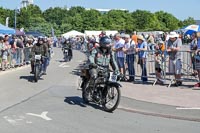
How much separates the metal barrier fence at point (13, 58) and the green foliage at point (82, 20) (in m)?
77.4

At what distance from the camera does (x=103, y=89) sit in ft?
34.2

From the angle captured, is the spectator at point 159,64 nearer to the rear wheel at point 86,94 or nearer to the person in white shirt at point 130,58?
the person in white shirt at point 130,58

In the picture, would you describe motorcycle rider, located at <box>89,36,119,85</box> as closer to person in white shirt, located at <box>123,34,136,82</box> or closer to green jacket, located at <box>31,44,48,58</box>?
person in white shirt, located at <box>123,34,136,82</box>

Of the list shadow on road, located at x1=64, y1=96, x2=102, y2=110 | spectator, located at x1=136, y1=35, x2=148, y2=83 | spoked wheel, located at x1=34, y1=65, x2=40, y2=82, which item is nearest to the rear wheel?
Result: shadow on road, located at x1=64, y1=96, x2=102, y2=110

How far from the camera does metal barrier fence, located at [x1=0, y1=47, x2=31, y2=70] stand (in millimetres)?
20875

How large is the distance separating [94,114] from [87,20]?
102 m

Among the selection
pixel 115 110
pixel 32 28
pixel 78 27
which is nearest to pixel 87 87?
pixel 115 110

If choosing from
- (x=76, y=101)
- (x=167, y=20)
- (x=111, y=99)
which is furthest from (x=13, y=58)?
(x=167, y=20)

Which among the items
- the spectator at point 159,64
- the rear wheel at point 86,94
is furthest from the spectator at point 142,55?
the rear wheel at point 86,94

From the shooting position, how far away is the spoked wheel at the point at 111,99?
9.94 m

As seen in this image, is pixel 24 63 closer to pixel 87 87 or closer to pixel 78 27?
pixel 87 87

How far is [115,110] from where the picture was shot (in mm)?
10336

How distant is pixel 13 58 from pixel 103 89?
13.0 m

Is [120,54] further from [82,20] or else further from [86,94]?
[82,20]
